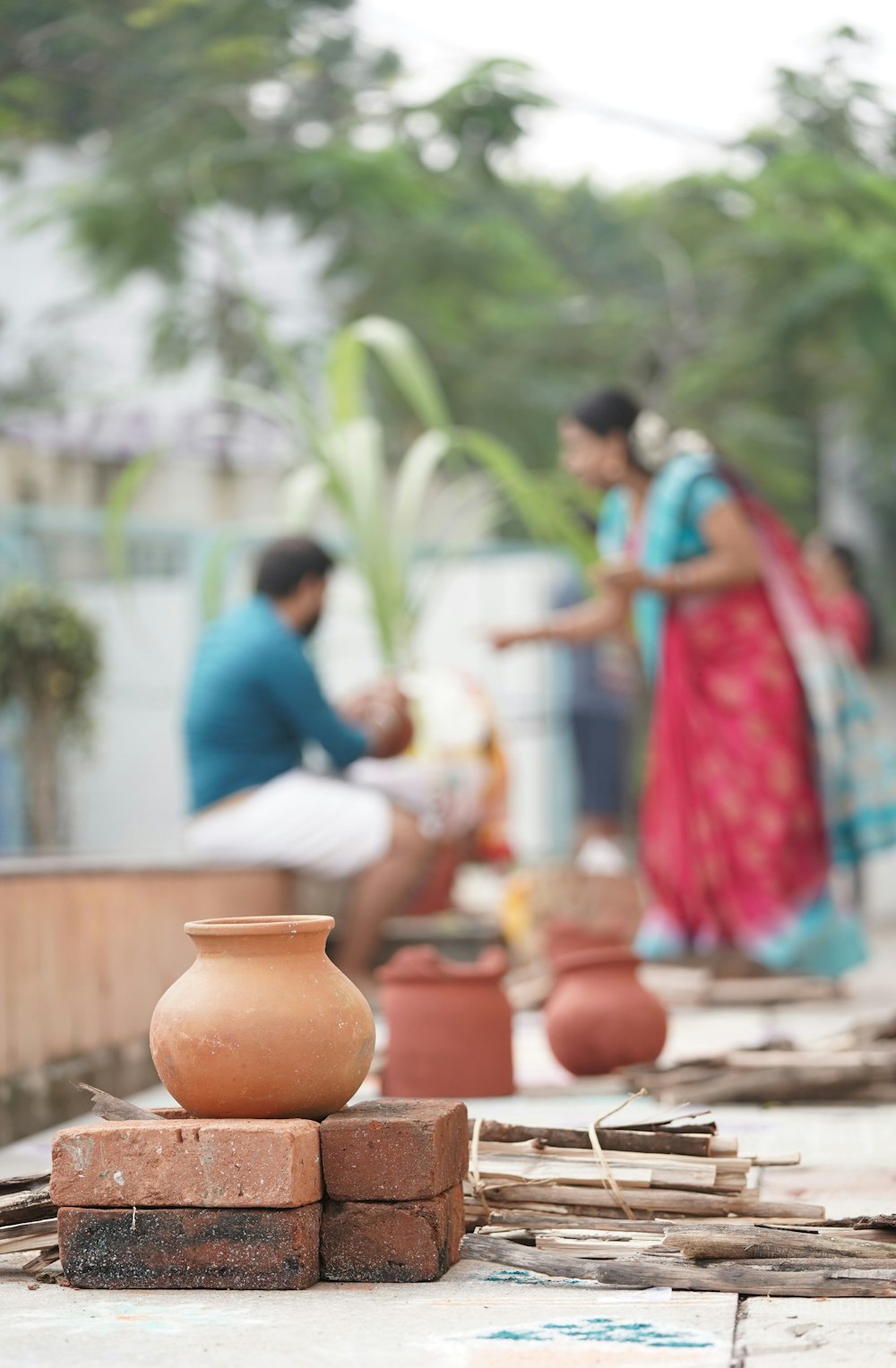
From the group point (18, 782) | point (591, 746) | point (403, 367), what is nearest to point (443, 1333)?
point (403, 367)

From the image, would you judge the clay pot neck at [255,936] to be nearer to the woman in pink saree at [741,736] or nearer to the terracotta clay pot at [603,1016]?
the terracotta clay pot at [603,1016]

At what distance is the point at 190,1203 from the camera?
194 cm

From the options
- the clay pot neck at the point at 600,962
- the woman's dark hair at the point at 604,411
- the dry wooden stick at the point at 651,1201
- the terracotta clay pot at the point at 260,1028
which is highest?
the woman's dark hair at the point at 604,411

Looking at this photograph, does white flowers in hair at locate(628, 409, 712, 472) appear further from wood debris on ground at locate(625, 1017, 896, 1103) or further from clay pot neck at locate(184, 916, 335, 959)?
clay pot neck at locate(184, 916, 335, 959)

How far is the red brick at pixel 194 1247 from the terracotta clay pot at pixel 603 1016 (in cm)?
154

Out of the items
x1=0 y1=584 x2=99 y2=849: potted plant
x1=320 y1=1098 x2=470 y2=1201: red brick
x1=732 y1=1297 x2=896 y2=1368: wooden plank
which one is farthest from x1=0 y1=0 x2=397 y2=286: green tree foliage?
x1=732 y1=1297 x2=896 y2=1368: wooden plank

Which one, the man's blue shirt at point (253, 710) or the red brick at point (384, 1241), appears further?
the man's blue shirt at point (253, 710)

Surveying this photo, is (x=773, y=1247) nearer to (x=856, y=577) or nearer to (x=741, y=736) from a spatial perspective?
(x=741, y=736)

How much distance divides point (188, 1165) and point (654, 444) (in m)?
4.38

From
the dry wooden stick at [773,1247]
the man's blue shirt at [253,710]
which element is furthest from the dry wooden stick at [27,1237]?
the man's blue shirt at [253,710]

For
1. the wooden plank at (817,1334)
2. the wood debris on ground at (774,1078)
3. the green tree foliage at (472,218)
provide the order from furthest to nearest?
1. the green tree foliage at (472,218)
2. the wood debris on ground at (774,1078)
3. the wooden plank at (817,1334)

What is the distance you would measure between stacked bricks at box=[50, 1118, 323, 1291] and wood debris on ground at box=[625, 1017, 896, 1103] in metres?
1.36

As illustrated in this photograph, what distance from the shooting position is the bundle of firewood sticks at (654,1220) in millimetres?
1950

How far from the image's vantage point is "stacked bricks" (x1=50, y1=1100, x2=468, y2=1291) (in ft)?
6.35
